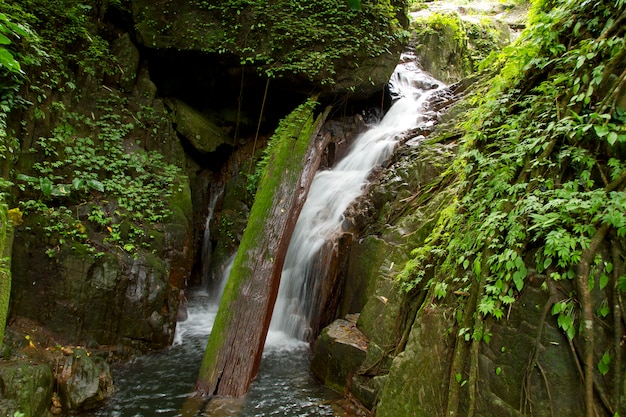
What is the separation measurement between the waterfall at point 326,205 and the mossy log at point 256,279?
1.01m

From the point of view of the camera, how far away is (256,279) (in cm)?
490

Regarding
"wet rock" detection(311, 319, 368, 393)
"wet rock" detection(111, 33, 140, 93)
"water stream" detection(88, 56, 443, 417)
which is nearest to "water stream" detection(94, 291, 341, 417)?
"water stream" detection(88, 56, 443, 417)

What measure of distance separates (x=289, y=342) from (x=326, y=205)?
102 inches

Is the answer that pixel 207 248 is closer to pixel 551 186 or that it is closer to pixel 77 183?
pixel 77 183

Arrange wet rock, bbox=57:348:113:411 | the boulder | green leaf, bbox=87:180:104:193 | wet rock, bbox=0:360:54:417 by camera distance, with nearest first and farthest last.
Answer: wet rock, bbox=0:360:54:417
wet rock, bbox=57:348:113:411
green leaf, bbox=87:180:104:193
the boulder

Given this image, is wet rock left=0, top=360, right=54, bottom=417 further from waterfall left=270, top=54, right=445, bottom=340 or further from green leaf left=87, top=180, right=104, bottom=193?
waterfall left=270, top=54, right=445, bottom=340

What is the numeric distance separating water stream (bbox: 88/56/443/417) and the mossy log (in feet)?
1.05

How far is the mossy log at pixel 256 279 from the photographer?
4441mm

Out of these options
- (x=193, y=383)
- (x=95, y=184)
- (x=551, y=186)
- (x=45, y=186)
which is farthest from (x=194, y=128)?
(x=551, y=186)

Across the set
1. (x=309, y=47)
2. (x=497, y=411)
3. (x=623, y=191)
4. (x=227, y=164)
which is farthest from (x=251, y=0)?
(x=497, y=411)

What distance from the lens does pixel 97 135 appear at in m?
6.41

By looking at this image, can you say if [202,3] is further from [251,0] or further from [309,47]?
[309,47]

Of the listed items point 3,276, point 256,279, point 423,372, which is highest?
point 256,279

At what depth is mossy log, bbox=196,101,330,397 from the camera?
4.44 meters
